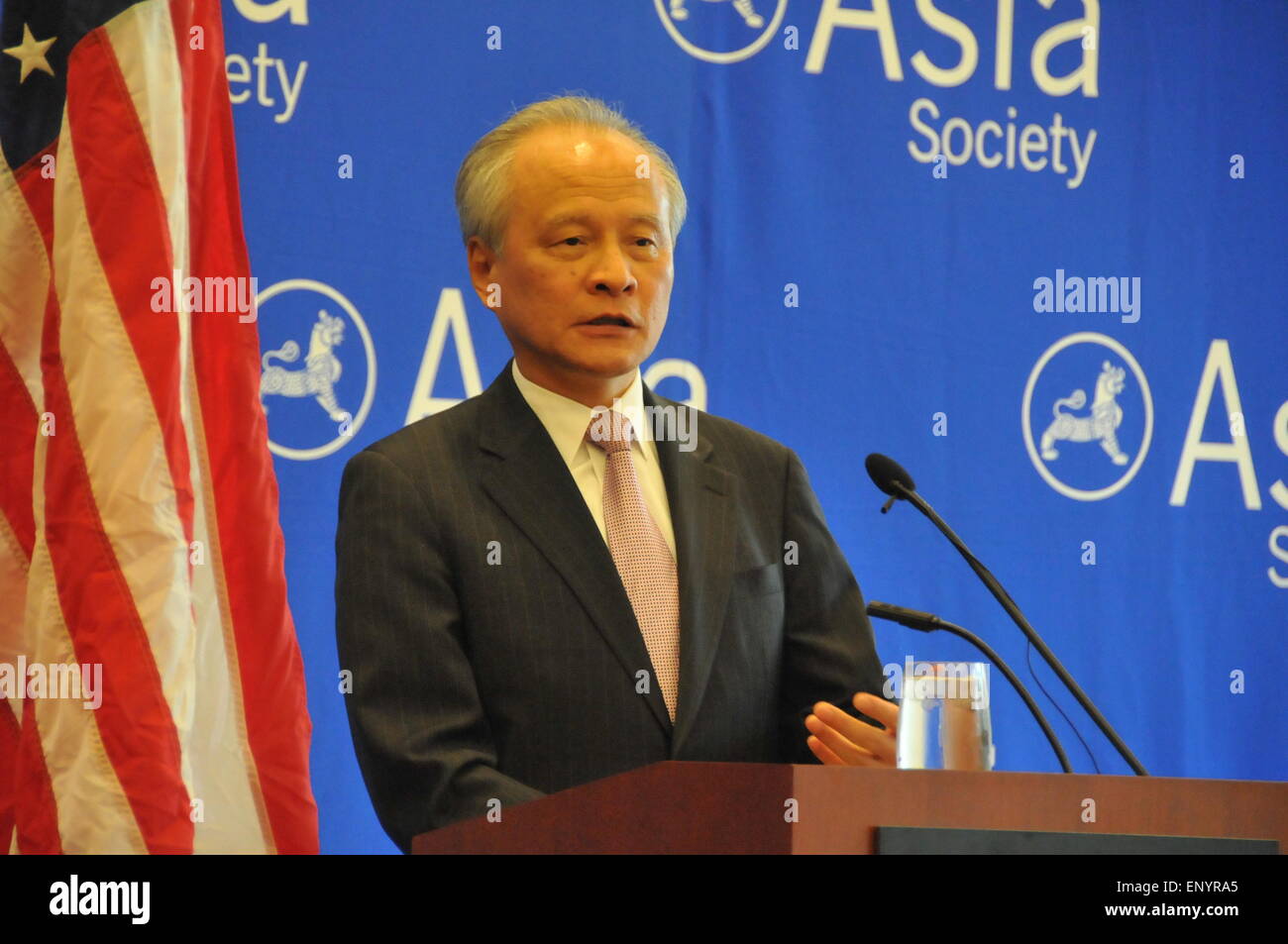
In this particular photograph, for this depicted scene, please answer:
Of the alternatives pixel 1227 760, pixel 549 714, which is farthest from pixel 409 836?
pixel 1227 760

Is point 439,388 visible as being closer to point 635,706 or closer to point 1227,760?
point 635,706

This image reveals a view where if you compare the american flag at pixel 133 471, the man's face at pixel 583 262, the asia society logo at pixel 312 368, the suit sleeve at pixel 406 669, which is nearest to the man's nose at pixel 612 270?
the man's face at pixel 583 262

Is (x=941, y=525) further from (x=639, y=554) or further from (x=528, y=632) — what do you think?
(x=528, y=632)

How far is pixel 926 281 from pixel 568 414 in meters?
1.80

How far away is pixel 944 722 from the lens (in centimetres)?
175

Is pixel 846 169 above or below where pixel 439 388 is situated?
above

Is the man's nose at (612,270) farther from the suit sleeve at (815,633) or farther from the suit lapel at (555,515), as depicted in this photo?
the suit sleeve at (815,633)

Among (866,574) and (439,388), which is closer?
(439,388)

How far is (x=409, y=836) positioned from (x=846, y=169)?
93.5 inches

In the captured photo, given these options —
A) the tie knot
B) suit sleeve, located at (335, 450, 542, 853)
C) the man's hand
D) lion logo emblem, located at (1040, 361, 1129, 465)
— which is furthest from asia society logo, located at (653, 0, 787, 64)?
the man's hand

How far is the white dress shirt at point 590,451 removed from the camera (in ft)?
7.79

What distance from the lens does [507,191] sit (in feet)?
7.97

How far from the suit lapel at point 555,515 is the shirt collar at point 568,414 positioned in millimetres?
25

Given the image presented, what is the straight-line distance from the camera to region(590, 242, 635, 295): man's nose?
7.69ft
